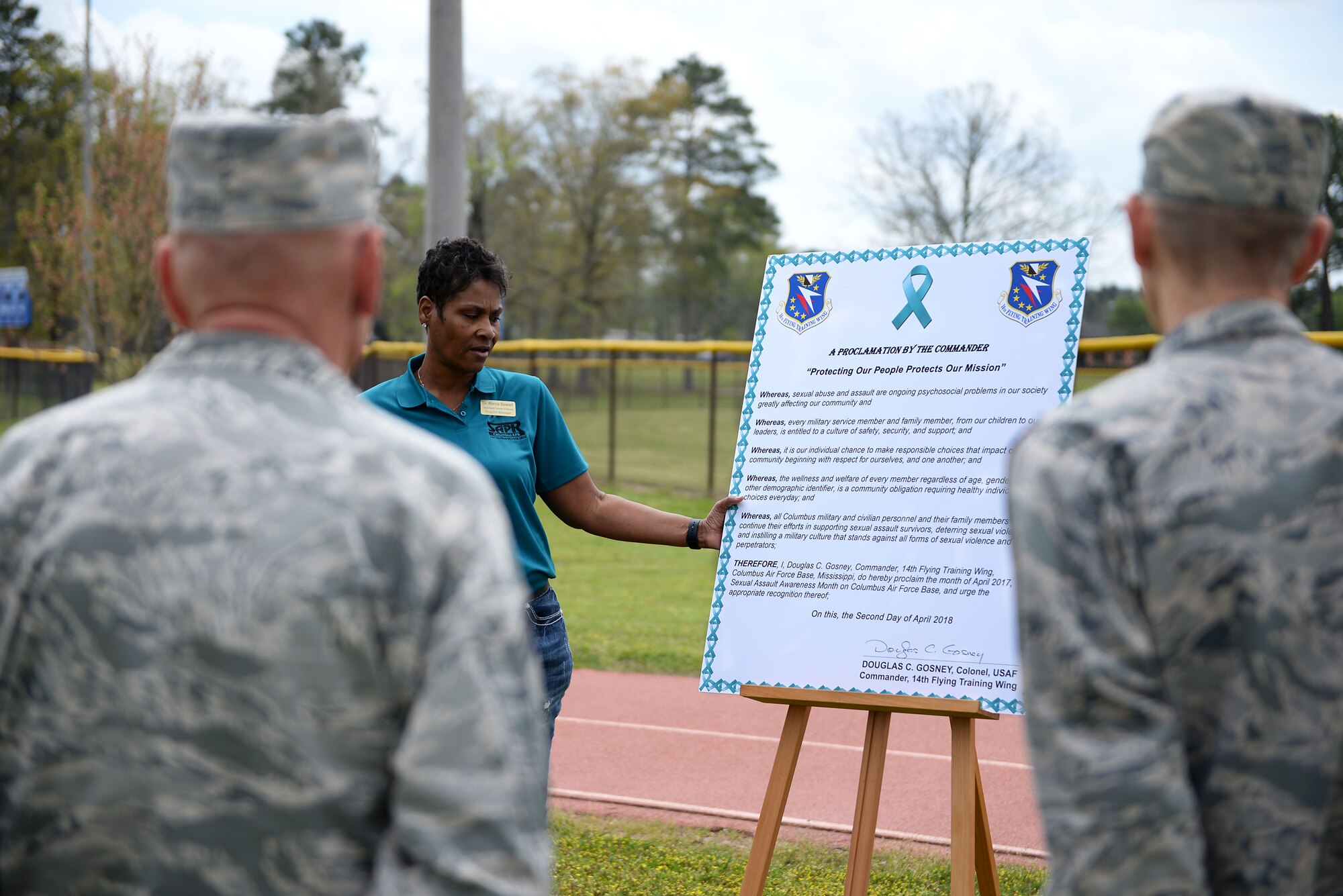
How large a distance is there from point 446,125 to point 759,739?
462 centimetres

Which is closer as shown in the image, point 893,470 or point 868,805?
point 868,805

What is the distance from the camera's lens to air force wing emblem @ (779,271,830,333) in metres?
3.81

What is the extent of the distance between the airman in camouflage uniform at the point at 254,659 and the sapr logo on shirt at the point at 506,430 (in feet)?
6.97

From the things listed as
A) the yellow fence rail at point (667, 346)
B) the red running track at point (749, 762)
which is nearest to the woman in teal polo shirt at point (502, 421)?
the red running track at point (749, 762)

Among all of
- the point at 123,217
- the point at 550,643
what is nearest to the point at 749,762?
the point at 550,643

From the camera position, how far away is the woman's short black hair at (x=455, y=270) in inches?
140

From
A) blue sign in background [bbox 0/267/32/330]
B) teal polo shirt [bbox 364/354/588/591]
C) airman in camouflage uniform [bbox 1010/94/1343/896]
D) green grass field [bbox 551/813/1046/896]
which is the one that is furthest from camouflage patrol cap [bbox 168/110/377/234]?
blue sign in background [bbox 0/267/32/330]

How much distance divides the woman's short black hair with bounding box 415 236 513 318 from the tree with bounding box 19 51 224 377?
11980 mm

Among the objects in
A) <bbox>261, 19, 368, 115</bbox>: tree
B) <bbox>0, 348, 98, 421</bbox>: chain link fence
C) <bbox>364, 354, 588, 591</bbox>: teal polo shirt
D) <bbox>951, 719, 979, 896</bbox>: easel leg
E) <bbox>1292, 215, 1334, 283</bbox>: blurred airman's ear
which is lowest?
<bbox>0, 348, 98, 421</bbox>: chain link fence

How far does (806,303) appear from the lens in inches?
151

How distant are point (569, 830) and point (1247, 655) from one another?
158 inches

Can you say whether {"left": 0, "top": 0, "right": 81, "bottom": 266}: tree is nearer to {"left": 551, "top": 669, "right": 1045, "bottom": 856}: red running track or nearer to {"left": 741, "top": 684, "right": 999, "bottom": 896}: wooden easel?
{"left": 551, "top": 669, "right": 1045, "bottom": 856}: red running track

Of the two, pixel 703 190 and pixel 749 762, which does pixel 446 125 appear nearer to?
pixel 749 762

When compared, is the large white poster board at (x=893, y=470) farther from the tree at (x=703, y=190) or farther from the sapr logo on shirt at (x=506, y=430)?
the tree at (x=703, y=190)
